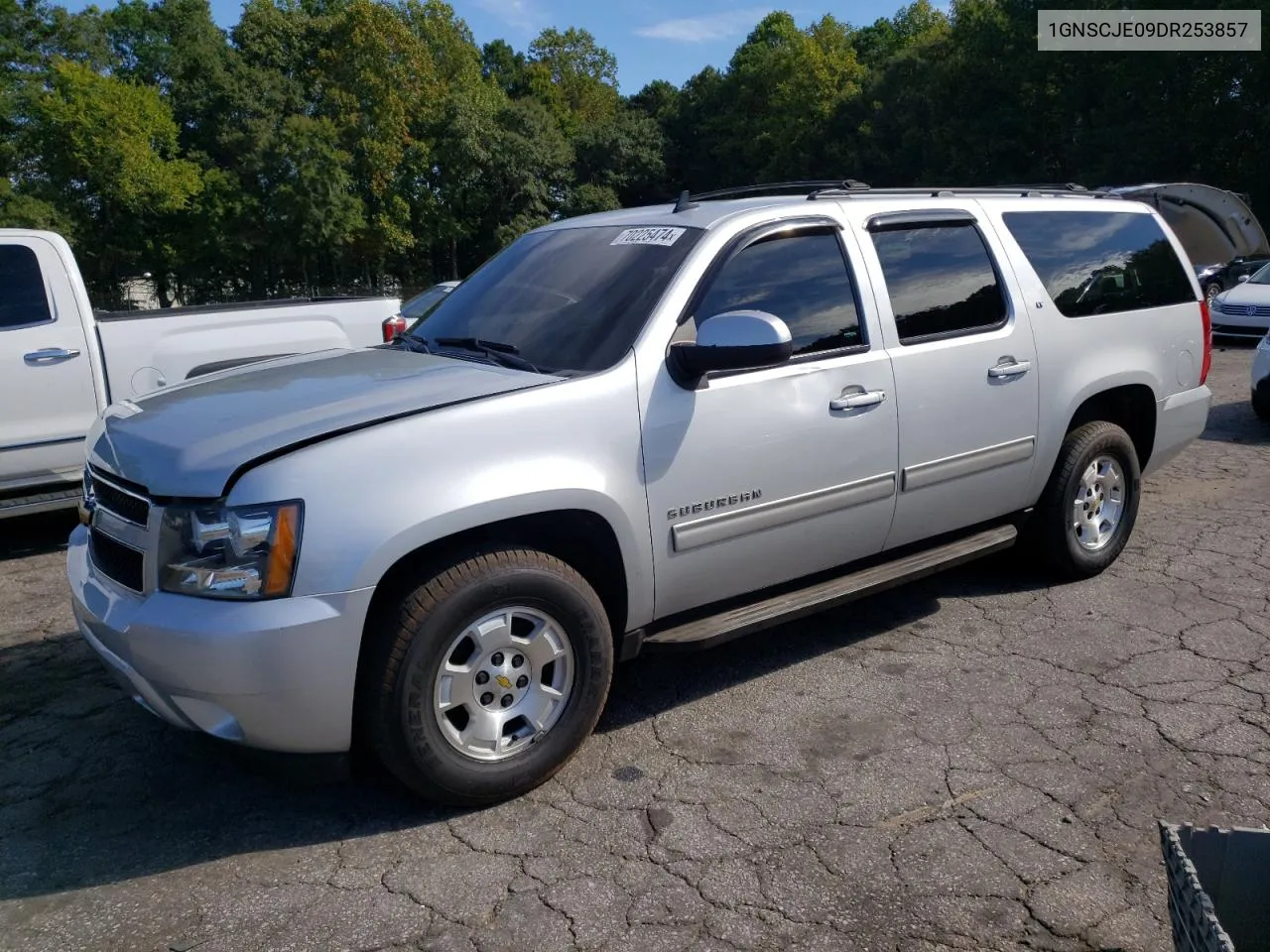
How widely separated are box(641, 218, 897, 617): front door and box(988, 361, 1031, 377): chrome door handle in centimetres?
67

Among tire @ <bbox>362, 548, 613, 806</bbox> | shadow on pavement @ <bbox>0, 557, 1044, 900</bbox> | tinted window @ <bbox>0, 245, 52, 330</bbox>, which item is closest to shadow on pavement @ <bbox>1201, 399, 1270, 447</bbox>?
shadow on pavement @ <bbox>0, 557, 1044, 900</bbox>

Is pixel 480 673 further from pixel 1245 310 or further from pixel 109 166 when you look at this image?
pixel 109 166

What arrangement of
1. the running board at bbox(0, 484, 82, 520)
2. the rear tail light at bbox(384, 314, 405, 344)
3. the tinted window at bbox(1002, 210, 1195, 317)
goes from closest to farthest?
the tinted window at bbox(1002, 210, 1195, 317), the running board at bbox(0, 484, 82, 520), the rear tail light at bbox(384, 314, 405, 344)

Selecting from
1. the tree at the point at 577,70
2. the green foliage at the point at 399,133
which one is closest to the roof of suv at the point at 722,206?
the green foliage at the point at 399,133

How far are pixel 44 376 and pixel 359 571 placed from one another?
4.35 metres

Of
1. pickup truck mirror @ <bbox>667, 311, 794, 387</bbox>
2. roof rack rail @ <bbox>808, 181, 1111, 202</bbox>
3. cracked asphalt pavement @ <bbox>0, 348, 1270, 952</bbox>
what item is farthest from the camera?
roof rack rail @ <bbox>808, 181, 1111, 202</bbox>

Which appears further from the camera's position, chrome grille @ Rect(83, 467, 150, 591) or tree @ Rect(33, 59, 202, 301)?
tree @ Rect(33, 59, 202, 301)

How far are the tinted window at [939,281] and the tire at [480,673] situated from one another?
187cm

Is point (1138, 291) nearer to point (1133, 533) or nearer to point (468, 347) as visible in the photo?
point (1133, 533)

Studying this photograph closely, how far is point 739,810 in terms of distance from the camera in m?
3.29

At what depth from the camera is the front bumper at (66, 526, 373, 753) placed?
2869 millimetres

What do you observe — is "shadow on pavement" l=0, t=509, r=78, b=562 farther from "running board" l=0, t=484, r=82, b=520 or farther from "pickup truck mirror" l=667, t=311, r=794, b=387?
"pickup truck mirror" l=667, t=311, r=794, b=387

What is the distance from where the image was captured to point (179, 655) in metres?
2.91

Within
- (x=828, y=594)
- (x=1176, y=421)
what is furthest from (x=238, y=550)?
(x=1176, y=421)
